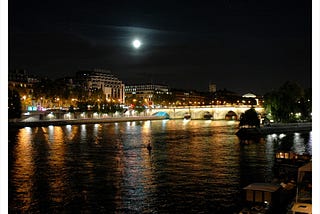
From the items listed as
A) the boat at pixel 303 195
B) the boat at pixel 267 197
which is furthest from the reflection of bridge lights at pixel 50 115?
the boat at pixel 303 195

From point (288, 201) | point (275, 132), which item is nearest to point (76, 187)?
point (288, 201)

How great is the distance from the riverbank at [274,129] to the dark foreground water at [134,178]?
30.4 ft

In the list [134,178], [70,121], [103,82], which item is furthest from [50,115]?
[134,178]

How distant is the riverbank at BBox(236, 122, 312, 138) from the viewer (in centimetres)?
3681

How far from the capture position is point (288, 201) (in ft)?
36.5

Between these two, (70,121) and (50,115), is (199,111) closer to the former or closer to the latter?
(70,121)

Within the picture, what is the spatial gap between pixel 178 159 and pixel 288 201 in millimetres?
11062

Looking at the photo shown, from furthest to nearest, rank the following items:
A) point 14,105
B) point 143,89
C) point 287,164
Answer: point 143,89, point 14,105, point 287,164

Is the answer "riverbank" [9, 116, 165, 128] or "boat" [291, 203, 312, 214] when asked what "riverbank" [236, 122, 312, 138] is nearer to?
"boat" [291, 203, 312, 214]

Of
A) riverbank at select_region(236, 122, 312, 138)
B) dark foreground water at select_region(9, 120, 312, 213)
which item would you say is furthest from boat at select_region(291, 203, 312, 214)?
riverbank at select_region(236, 122, 312, 138)

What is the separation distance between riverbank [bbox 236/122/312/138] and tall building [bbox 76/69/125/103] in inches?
2822

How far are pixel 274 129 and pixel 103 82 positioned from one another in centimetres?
8016

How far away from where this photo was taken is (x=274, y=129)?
40750 millimetres

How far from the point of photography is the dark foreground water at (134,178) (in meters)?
12.0
